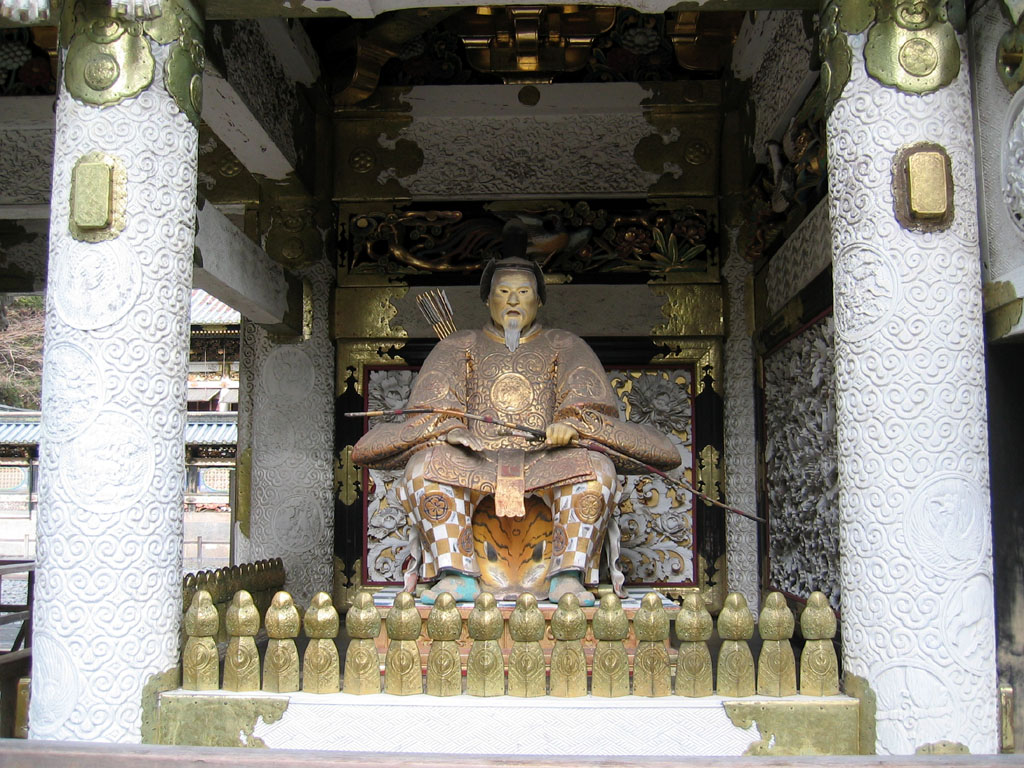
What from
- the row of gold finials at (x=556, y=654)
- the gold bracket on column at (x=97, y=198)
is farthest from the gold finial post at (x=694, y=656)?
the gold bracket on column at (x=97, y=198)

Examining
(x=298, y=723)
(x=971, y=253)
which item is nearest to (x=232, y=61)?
(x=298, y=723)

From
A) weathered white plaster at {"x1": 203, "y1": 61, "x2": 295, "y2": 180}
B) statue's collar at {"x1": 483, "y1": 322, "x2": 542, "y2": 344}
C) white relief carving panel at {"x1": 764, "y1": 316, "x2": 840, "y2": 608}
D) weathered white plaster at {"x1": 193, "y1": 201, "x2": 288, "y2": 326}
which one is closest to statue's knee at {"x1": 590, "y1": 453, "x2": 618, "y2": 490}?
statue's collar at {"x1": 483, "y1": 322, "x2": 542, "y2": 344}

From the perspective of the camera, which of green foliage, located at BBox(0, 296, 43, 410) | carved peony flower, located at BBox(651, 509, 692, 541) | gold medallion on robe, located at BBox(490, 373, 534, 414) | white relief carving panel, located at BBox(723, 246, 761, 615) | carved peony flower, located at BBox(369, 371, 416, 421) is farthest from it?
green foliage, located at BBox(0, 296, 43, 410)

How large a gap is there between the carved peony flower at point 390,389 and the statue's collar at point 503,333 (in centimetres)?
138

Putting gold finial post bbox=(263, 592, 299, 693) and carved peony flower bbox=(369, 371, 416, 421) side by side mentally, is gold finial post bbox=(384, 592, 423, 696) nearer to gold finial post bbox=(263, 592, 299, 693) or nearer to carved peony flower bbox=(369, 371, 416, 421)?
gold finial post bbox=(263, 592, 299, 693)

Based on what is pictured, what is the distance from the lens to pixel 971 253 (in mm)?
3605

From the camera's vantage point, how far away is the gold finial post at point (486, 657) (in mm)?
3613

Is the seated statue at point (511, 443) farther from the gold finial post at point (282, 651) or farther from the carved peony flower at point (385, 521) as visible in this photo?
the carved peony flower at point (385, 521)

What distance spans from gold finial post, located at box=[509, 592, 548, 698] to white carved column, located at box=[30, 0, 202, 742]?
4.35 ft

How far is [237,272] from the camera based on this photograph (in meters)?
5.52

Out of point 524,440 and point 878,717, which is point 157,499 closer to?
point 524,440

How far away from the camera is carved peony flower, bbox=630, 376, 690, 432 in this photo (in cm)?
660

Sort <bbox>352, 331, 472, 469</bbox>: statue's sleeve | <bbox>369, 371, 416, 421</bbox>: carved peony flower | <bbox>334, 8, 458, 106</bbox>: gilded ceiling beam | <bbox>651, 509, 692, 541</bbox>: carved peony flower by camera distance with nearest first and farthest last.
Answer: <bbox>352, 331, 472, 469</bbox>: statue's sleeve → <bbox>334, 8, 458, 106</bbox>: gilded ceiling beam → <bbox>651, 509, 692, 541</bbox>: carved peony flower → <bbox>369, 371, 416, 421</bbox>: carved peony flower

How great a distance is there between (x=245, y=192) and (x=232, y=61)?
1664mm
